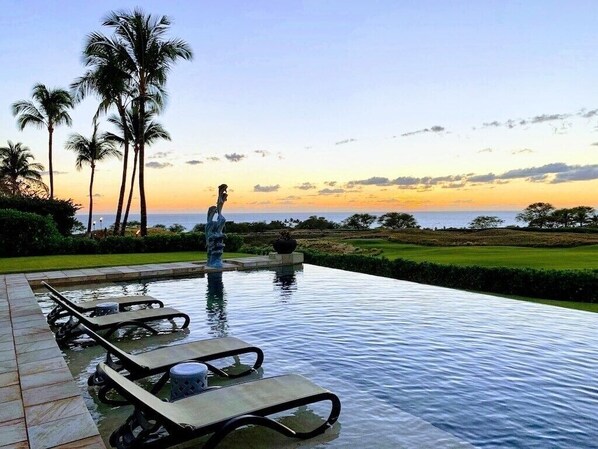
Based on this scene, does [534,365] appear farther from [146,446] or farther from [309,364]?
[146,446]

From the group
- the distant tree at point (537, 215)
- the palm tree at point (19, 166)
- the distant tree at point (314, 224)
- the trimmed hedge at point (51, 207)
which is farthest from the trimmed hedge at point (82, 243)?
the palm tree at point (19, 166)

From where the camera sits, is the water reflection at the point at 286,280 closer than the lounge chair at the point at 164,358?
No

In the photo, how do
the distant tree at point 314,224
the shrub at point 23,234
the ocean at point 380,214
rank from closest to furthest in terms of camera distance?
1. the shrub at point 23,234
2. the distant tree at point 314,224
3. the ocean at point 380,214

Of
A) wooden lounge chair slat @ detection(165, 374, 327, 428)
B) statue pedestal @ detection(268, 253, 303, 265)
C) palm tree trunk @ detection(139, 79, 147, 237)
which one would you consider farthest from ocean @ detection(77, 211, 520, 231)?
wooden lounge chair slat @ detection(165, 374, 327, 428)

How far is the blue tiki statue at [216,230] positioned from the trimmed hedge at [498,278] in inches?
187

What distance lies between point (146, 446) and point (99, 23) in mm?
26567

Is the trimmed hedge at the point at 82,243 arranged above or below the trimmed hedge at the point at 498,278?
above

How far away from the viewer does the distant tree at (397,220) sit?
119ft

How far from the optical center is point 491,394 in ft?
15.5

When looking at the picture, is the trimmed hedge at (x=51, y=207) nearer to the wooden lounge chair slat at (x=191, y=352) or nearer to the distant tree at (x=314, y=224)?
the distant tree at (x=314, y=224)

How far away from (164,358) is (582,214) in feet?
101

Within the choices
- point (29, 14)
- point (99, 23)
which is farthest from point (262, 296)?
point (99, 23)

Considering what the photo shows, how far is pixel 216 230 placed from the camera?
47.1ft

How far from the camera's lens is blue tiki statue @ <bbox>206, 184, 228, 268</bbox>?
13718 mm
